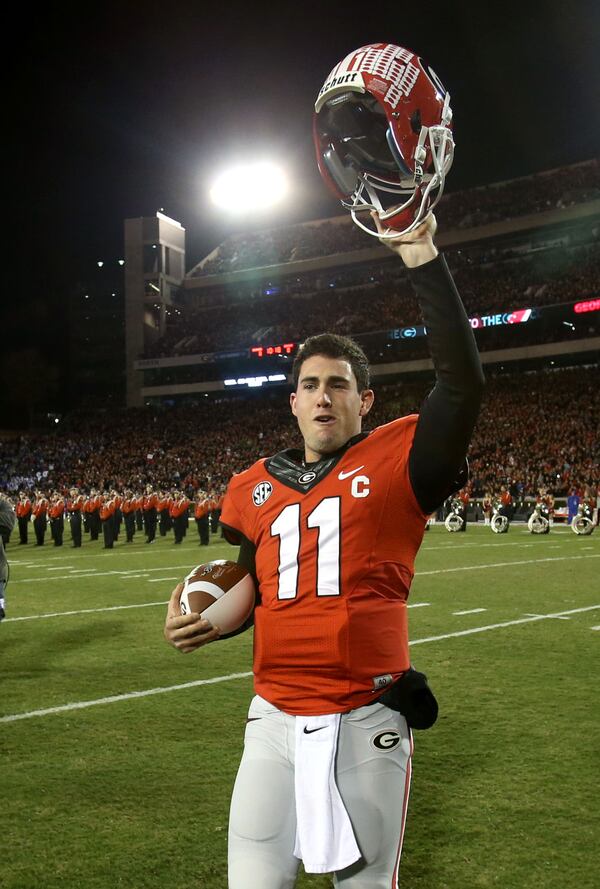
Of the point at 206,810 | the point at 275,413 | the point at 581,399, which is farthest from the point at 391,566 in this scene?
the point at 275,413

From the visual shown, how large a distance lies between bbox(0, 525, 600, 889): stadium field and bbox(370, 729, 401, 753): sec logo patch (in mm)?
1488

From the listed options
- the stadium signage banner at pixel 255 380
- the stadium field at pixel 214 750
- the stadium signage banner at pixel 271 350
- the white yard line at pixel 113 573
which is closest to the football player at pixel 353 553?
the stadium field at pixel 214 750

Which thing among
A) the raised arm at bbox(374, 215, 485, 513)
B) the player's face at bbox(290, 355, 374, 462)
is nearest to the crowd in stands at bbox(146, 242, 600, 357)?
the player's face at bbox(290, 355, 374, 462)

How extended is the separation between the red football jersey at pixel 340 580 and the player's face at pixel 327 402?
0.06m

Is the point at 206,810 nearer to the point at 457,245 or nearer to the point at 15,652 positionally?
the point at 15,652

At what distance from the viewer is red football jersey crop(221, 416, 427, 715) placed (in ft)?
6.57

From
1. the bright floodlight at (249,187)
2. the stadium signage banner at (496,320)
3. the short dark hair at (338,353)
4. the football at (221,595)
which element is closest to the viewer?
the football at (221,595)

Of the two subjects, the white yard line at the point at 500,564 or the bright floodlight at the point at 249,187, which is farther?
the bright floodlight at the point at 249,187

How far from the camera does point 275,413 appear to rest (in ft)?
145

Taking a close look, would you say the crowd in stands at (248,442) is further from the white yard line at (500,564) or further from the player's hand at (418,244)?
the player's hand at (418,244)

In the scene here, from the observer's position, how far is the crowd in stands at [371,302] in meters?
39.7

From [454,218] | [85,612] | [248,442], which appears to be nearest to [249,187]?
[454,218]

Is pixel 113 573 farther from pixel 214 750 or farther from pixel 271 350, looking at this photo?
pixel 271 350

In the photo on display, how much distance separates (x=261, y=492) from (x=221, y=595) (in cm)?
32
